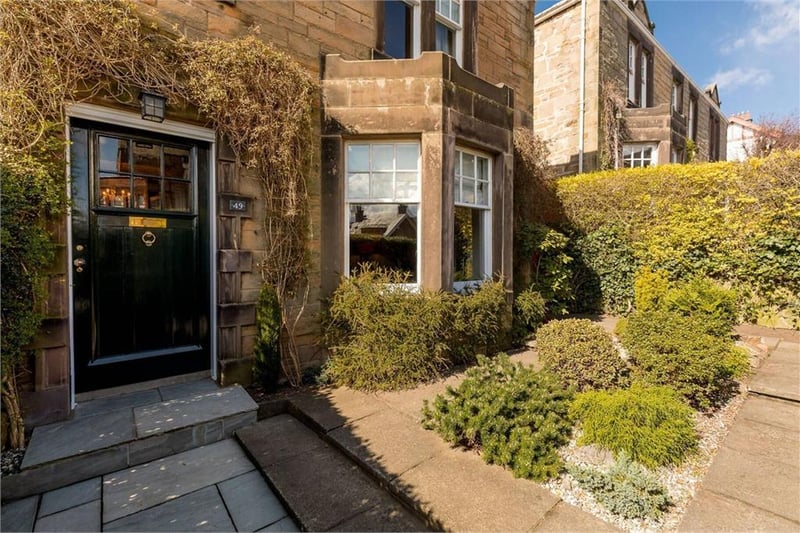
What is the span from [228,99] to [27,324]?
259 centimetres

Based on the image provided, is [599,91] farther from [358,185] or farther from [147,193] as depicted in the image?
[147,193]

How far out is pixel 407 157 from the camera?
4.70 metres

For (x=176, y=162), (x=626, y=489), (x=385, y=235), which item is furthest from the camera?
(x=385, y=235)

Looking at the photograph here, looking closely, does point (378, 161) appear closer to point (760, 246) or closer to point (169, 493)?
point (169, 493)

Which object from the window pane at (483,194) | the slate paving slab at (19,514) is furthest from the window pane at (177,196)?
the window pane at (483,194)

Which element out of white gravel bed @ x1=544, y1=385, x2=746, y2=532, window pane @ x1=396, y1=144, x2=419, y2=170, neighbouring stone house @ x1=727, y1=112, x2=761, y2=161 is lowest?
Answer: white gravel bed @ x1=544, y1=385, x2=746, y2=532

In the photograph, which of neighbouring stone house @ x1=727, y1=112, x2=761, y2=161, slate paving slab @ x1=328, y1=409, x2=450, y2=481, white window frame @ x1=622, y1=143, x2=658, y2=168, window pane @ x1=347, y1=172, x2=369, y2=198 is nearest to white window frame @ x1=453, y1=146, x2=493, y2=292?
window pane @ x1=347, y1=172, x2=369, y2=198

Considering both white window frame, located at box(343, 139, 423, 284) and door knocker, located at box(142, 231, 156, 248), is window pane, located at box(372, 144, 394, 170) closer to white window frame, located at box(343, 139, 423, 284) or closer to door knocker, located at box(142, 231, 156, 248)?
white window frame, located at box(343, 139, 423, 284)

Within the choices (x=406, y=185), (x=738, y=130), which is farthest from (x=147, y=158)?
(x=738, y=130)

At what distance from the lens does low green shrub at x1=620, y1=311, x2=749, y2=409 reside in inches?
130

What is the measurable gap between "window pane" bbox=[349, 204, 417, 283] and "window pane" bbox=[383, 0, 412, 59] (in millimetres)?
2465

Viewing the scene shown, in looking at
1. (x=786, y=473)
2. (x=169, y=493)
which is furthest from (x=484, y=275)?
(x=169, y=493)

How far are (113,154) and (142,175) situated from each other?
28cm

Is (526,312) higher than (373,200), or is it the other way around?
(373,200)
